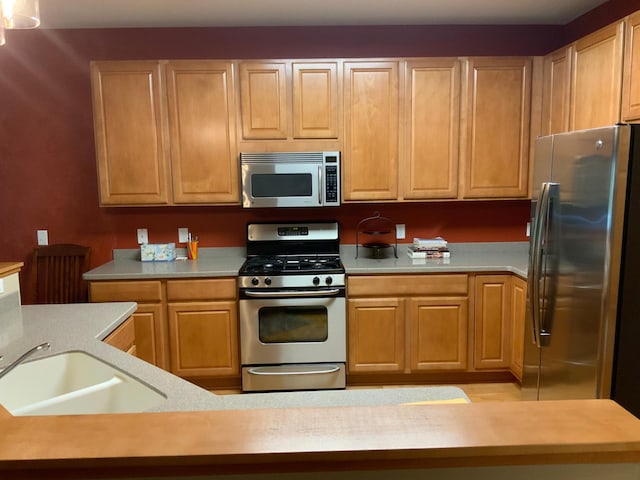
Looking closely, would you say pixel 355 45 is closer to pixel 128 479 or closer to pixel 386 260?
pixel 386 260

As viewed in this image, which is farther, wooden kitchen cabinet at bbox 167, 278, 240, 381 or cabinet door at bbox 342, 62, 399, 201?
cabinet door at bbox 342, 62, 399, 201

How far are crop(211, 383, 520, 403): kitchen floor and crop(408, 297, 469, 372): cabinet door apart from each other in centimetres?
18

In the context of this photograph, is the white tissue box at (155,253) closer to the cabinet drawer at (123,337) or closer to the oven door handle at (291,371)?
the oven door handle at (291,371)

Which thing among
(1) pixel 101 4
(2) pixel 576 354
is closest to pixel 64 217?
(1) pixel 101 4

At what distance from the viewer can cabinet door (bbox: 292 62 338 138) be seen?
121 inches

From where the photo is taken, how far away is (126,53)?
10.9 feet

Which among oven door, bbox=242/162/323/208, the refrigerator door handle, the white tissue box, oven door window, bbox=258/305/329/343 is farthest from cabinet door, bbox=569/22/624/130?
the white tissue box

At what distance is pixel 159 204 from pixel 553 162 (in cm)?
253

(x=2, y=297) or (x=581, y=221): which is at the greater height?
(x=581, y=221)

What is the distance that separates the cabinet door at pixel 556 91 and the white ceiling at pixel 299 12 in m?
0.39

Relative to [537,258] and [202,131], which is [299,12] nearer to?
[202,131]

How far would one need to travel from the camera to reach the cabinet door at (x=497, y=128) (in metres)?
3.10

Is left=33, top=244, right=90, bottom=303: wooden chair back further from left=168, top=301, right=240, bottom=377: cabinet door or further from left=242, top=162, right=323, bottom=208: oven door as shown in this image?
left=242, top=162, right=323, bottom=208: oven door

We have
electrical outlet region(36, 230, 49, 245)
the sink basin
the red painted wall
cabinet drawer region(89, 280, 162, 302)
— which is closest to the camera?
the sink basin
